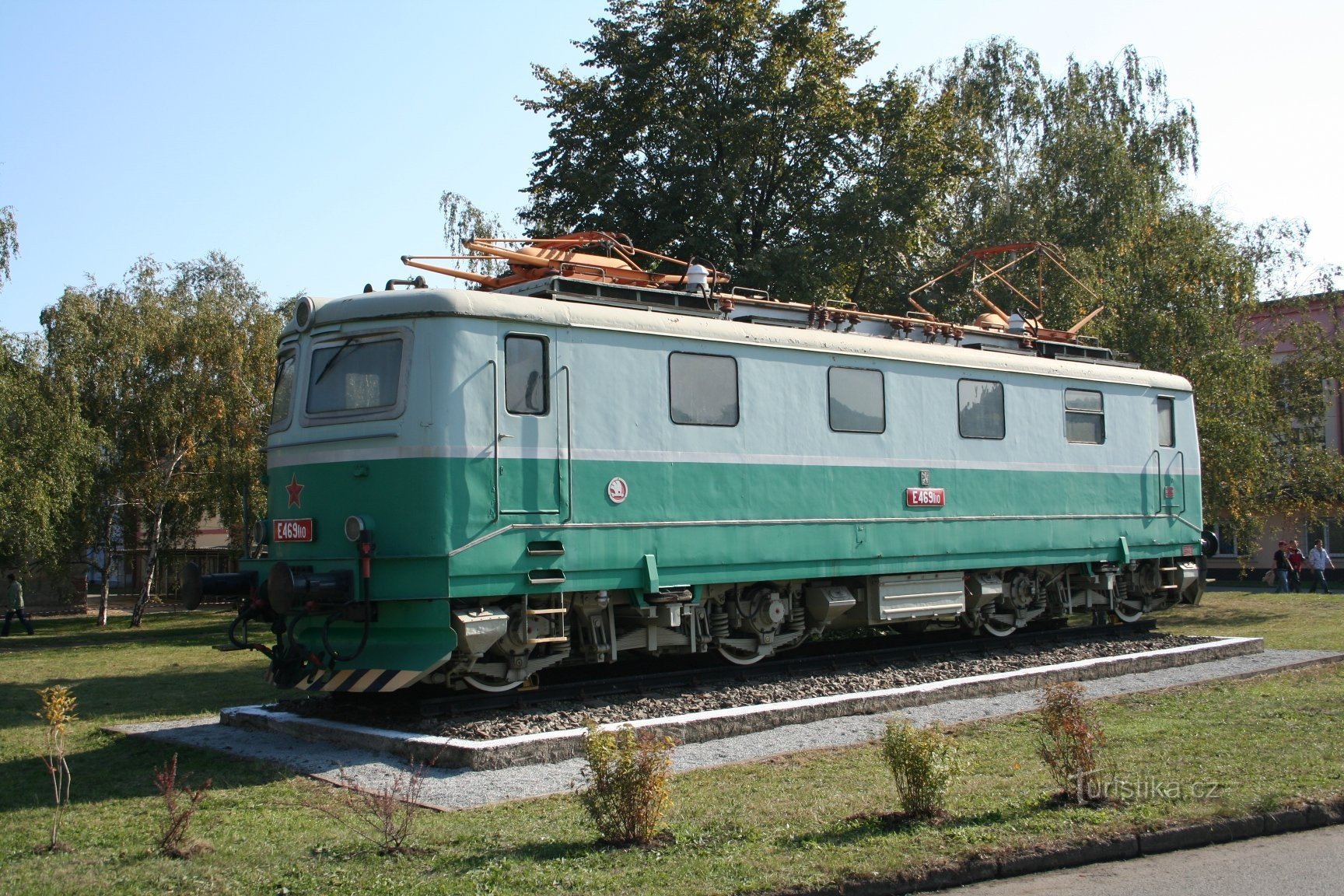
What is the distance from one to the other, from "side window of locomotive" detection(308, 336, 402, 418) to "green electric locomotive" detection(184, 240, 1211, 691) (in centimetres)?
2

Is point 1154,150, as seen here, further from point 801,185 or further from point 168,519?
point 168,519

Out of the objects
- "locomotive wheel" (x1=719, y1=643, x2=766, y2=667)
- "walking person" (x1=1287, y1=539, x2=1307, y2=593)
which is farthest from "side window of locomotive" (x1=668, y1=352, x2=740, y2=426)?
"walking person" (x1=1287, y1=539, x2=1307, y2=593)

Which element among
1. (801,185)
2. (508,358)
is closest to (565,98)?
(801,185)

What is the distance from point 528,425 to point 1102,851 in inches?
233

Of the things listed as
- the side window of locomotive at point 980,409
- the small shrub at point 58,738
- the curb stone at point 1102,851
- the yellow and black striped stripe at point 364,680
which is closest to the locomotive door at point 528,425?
the yellow and black striped stripe at point 364,680

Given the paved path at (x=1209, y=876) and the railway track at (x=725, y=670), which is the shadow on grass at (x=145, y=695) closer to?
the railway track at (x=725, y=670)

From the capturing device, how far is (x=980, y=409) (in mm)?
14906

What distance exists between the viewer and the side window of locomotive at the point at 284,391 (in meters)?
11.3

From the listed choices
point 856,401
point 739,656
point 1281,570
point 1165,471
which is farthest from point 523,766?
point 1281,570

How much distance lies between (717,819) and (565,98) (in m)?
19.6

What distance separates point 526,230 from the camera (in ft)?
84.3

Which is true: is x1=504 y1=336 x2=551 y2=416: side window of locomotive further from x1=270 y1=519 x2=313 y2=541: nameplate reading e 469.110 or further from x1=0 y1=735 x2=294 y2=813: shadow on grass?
x1=0 y1=735 x2=294 y2=813: shadow on grass

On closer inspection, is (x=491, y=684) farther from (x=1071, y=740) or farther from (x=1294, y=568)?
(x=1294, y=568)

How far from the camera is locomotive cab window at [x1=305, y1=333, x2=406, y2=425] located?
10539 mm
